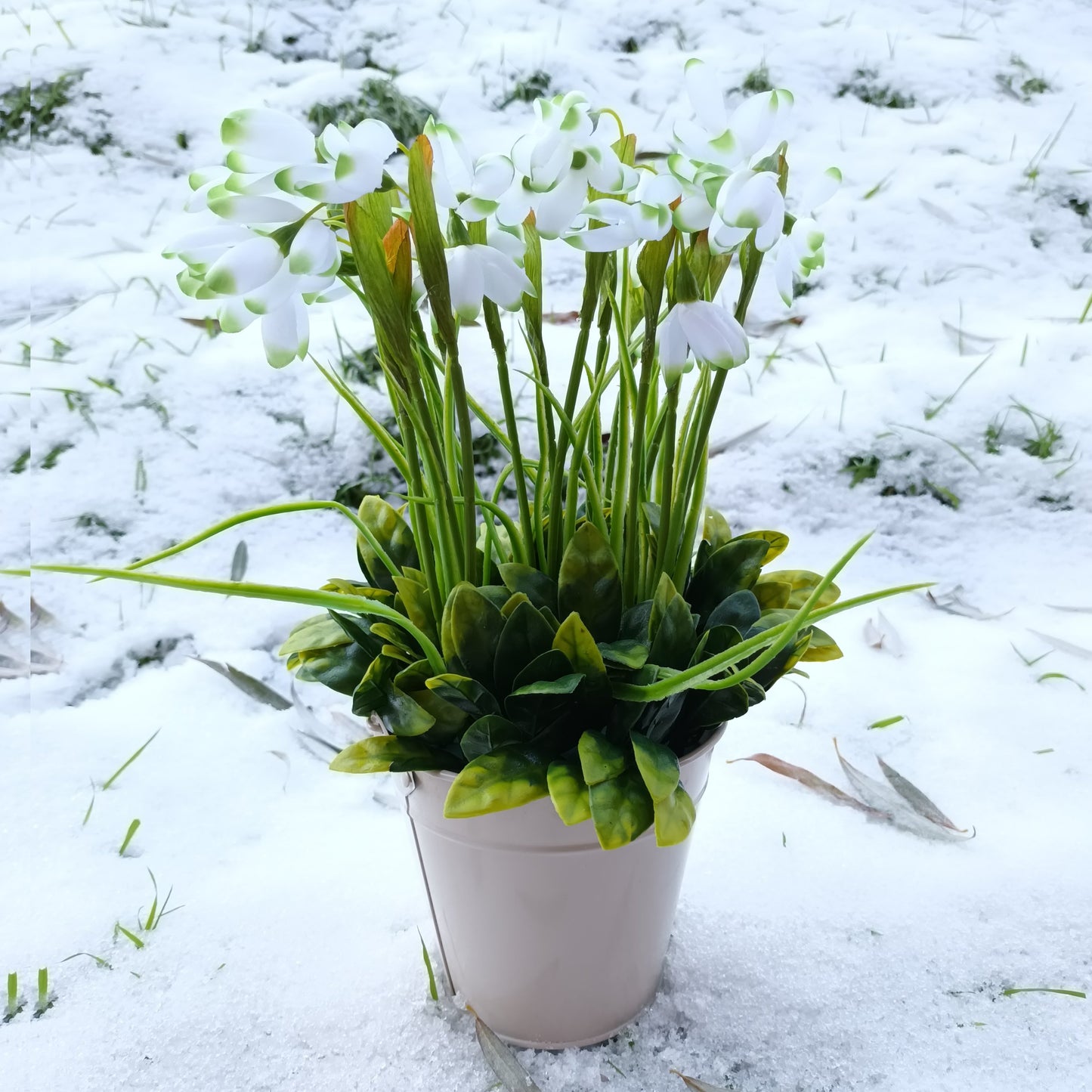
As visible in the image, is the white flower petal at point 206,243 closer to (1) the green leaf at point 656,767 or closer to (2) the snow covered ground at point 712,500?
(1) the green leaf at point 656,767

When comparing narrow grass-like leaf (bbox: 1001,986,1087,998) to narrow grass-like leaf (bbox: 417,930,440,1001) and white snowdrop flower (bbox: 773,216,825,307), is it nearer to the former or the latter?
narrow grass-like leaf (bbox: 417,930,440,1001)

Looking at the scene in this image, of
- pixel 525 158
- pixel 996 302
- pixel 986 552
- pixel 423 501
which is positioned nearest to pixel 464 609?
pixel 423 501

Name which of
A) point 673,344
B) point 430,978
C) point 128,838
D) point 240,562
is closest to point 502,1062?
point 430,978

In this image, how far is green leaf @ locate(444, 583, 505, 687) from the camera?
51 cm

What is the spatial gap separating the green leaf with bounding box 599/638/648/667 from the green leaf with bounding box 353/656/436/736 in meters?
0.10

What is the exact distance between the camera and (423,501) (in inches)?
21.3

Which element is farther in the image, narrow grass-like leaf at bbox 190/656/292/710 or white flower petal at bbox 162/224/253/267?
narrow grass-like leaf at bbox 190/656/292/710

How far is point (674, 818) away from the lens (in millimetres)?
490

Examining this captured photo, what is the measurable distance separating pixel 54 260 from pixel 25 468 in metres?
0.38

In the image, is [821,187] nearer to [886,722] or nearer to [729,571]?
[729,571]

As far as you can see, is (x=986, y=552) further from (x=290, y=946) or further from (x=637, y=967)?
(x=290, y=946)

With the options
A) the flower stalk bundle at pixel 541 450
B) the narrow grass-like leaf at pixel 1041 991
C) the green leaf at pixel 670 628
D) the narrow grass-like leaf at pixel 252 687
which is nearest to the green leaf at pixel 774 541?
the flower stalk bundle at pixel 541 450

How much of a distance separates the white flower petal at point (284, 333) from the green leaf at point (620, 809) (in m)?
0.24

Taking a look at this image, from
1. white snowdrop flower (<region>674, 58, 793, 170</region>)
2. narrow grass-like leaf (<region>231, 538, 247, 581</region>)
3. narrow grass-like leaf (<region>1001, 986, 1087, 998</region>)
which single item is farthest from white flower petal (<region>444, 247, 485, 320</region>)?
narrow grass-like leaf (<region>231, 538, 247, 581</region>)
